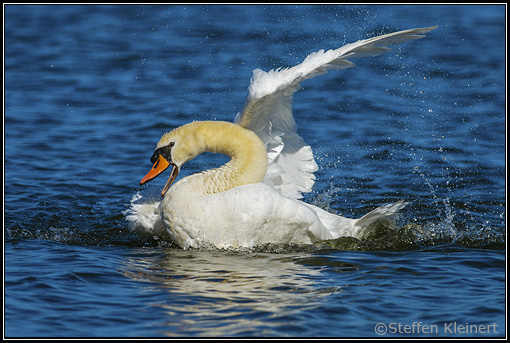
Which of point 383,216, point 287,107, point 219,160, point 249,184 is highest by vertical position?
point 287,107

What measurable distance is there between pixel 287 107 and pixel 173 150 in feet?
4.24

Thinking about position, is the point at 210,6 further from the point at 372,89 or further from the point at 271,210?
the point at 271,210

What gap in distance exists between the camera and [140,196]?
8.45 metres

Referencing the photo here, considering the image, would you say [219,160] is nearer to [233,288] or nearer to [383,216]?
[383,216]

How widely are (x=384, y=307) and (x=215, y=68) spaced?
11551 millimetres

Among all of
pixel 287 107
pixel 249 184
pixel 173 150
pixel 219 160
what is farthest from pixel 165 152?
pixel 219 160

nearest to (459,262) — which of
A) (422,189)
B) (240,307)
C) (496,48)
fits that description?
(240,307)

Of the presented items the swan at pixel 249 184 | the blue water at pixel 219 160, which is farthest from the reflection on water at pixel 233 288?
the swan at pixel 249 184

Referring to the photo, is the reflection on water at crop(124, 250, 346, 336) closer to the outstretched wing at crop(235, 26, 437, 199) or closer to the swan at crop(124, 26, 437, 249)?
the swan at crop(124, 26, 437, 249)

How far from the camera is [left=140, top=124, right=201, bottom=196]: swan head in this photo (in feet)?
26.3

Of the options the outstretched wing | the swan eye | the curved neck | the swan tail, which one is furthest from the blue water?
the outstretched wing

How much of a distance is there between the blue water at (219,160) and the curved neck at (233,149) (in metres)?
0.79

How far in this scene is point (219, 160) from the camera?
12164 millimetres

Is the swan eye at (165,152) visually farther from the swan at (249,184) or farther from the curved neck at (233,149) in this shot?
the curved neck at (233,149)
